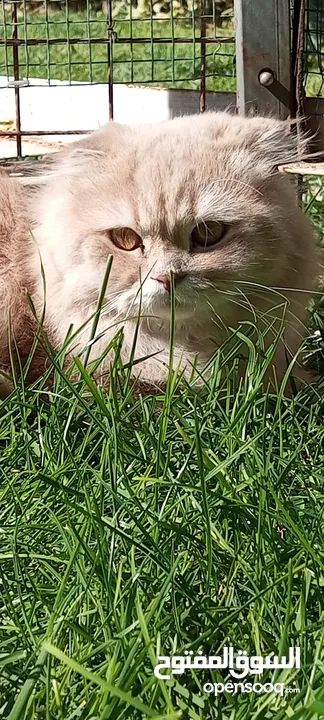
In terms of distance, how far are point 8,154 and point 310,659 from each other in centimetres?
488

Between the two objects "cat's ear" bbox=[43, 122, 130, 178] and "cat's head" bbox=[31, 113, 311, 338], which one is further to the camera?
"cat's ear" bbox=[43, 122, 130, 178]

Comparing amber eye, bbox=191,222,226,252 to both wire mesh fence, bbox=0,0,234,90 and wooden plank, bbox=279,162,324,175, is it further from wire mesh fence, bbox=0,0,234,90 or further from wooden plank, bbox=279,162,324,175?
wire mesh fence, bbox=0,0,234,90

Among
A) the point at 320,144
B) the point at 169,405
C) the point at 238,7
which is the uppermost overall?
the point at 238,7

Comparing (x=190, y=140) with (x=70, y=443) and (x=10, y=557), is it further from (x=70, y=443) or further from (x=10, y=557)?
(x=10, y=557)

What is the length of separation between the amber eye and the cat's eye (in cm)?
13

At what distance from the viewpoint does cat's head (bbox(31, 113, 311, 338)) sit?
1947 mm

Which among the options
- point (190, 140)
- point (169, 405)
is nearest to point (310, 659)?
point (169, 405)

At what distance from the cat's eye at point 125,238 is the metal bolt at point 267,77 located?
136cm

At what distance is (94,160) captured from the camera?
216 centimetres

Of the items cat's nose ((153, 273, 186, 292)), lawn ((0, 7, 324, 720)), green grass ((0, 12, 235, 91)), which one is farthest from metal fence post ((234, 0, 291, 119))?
green grass ((0, 12, 235, 91))

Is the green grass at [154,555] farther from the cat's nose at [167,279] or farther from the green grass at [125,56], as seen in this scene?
the green grass at [125,56]

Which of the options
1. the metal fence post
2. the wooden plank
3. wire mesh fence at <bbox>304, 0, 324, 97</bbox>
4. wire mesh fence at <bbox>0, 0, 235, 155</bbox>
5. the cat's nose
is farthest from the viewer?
wire mesh fence at <bbox>0, 0, 235, 155</bbox>

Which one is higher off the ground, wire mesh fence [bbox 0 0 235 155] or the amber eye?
wire mesh fence [bbox 0 0 235 155]

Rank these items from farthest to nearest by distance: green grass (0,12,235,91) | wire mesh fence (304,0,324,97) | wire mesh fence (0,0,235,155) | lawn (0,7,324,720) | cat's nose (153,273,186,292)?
green grass (0,12,235,91) < wire mesh fence (0,0,235,155) < wire mesh fence (304,0,324,97) < cat's nose (153,273,186,292) < lawn (0,7,324,720)
